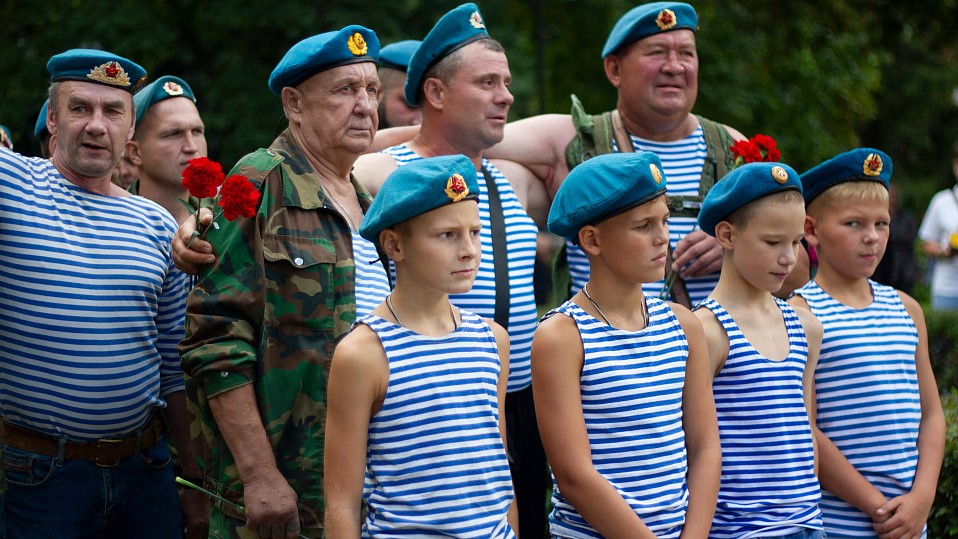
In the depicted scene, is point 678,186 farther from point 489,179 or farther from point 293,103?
point 293,103

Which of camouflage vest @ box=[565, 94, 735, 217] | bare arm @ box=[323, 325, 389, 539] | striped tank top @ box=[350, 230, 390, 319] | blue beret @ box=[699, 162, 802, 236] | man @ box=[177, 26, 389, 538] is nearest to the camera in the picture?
bare arm @ box=[323, 325, 389, 539]

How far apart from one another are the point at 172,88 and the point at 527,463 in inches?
93.3

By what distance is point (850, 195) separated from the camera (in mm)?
4039

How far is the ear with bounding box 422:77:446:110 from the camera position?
13.8 ft

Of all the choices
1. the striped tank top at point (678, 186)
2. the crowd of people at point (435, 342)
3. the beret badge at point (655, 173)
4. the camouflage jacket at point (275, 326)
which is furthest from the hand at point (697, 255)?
the camouflage jacket at point (275, 326)

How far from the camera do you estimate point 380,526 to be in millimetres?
2924

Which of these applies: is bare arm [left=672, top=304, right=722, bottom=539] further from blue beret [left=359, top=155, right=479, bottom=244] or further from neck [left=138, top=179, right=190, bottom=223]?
neck [left=138, top=179, right=190, bottom=223]

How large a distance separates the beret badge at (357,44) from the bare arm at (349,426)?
1.10m

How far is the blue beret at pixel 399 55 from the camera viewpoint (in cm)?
566

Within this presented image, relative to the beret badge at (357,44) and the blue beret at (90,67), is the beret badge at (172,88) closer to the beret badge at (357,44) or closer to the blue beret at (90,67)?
the blue beret at (90,67)

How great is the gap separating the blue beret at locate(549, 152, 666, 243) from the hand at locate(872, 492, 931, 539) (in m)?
1.50

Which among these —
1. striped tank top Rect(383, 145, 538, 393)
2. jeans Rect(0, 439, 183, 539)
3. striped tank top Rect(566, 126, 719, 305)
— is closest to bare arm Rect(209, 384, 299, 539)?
jeans Rect(0, 439, 183, 539)

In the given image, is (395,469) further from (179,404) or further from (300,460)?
(179,404)

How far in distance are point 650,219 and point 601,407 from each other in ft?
1.96
